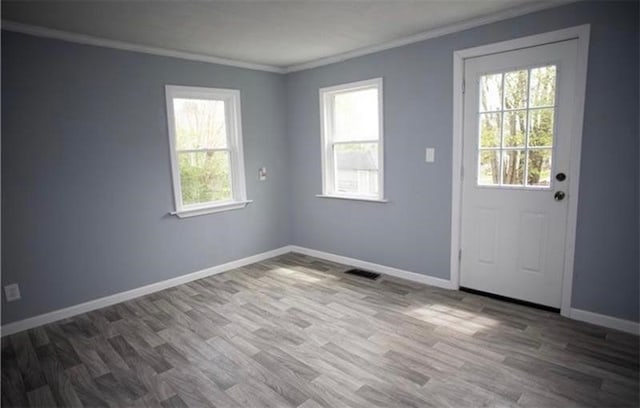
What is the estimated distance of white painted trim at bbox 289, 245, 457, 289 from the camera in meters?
3.63

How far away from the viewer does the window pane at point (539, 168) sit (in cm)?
289

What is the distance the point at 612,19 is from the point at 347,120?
96.2 inches

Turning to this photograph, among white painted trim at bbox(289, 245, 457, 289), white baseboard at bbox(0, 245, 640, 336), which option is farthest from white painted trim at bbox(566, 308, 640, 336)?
white painted trim at bbox(289, 245, 457, 289)

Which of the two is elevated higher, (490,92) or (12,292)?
(490,92)

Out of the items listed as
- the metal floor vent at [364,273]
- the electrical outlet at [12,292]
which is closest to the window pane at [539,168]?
the metal floor vent at [364,273]

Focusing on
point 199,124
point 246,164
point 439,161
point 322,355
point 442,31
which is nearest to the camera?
point 322,355

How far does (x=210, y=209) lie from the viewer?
4121 mm

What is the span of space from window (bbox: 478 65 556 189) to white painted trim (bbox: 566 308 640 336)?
3.31 ft

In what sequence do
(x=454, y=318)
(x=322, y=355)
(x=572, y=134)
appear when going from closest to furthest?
(x=322, y=355) → (x=572, y=134) → (x=454, y=318)

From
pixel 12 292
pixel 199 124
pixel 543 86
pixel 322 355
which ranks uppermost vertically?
pixel 543 86

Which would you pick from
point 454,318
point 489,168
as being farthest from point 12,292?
point 489,168

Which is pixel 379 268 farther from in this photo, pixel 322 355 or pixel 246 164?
pixel 246 164

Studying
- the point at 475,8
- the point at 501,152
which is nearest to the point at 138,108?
the point at 475,8

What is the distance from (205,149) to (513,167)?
3.05 meters
